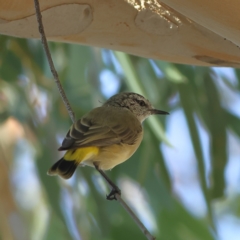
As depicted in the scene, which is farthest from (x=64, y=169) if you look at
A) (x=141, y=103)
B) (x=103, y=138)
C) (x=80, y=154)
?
(x=141, y=103)

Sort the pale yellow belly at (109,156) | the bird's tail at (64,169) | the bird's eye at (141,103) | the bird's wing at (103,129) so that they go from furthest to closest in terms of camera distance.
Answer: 1. the bird's eye at (141,103)
2. the pale yellow belly at (109,156)
3. the bird's wing at (103,129)
4. the bird's tail at (64,169)

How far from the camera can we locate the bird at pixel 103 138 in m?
1.28

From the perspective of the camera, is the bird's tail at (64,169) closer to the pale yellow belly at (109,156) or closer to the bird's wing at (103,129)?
the bird's wing at (103,129)

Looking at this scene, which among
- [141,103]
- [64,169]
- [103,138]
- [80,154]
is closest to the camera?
[64,169]

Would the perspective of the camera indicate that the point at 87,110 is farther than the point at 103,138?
Yes

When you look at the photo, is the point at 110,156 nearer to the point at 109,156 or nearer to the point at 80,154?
the point at 109,156

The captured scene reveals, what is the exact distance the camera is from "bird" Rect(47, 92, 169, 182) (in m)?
1.28

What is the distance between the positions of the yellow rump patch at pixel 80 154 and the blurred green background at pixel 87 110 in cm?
47

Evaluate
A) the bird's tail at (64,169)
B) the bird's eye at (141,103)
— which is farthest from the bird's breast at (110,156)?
the bird's eye at (141,103)

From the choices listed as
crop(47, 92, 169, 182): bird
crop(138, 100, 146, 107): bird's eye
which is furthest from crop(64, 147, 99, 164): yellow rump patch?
crop(138, 100, 146, 107): bird's eye

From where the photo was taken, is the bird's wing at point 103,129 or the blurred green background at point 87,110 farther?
the blurred green background at point 87,110

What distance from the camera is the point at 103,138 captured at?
1.44 meters

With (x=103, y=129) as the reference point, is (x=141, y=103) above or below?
above

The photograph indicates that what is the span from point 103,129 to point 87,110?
22.4 inches
